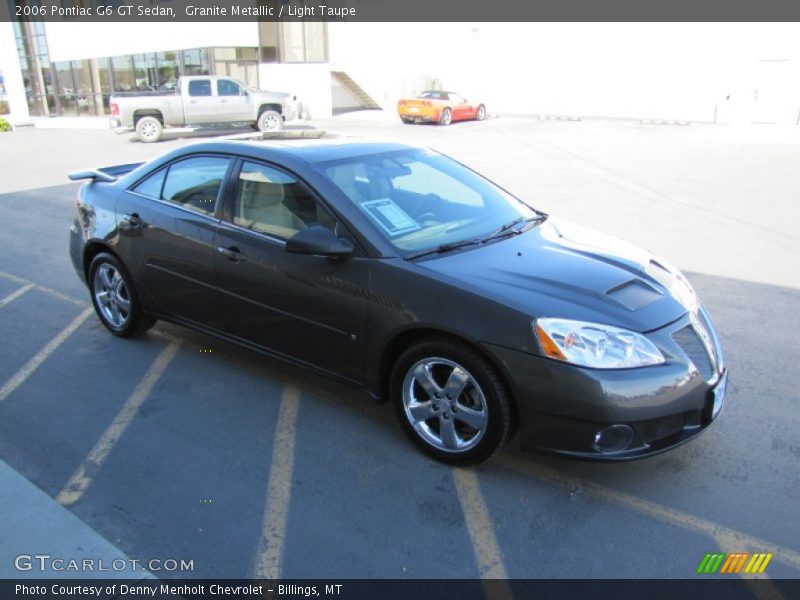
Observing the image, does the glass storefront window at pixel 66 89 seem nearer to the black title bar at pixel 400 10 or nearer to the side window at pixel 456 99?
the black title bar at pixel 400 10

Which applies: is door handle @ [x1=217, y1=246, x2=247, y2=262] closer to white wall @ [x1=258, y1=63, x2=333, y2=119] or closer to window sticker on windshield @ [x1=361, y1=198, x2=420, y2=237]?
window sticker on windshield @ [x1=361, y1=198, x2=420, y2=237]

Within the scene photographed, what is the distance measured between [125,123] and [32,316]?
658 inches

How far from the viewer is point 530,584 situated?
110 inches

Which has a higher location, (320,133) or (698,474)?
(320,133)

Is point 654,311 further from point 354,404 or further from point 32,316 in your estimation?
point 32,316

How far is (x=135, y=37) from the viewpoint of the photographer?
28.3 m

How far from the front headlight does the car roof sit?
1.80 metres

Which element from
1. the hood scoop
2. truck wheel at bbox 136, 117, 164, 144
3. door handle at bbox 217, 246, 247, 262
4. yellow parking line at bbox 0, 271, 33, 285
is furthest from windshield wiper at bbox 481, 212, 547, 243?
truck wheel at bbox 136, 117, 164, 144

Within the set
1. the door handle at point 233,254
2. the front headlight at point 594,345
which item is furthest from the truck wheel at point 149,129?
the front headlight at point 594,345

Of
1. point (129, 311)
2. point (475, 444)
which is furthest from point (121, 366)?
point (475, 444)

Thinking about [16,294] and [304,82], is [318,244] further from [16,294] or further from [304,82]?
[304,82]

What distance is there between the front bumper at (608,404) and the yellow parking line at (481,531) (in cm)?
36

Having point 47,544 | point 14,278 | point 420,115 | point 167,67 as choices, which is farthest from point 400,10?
point 47,544

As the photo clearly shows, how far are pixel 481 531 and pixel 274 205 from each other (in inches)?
88.0
